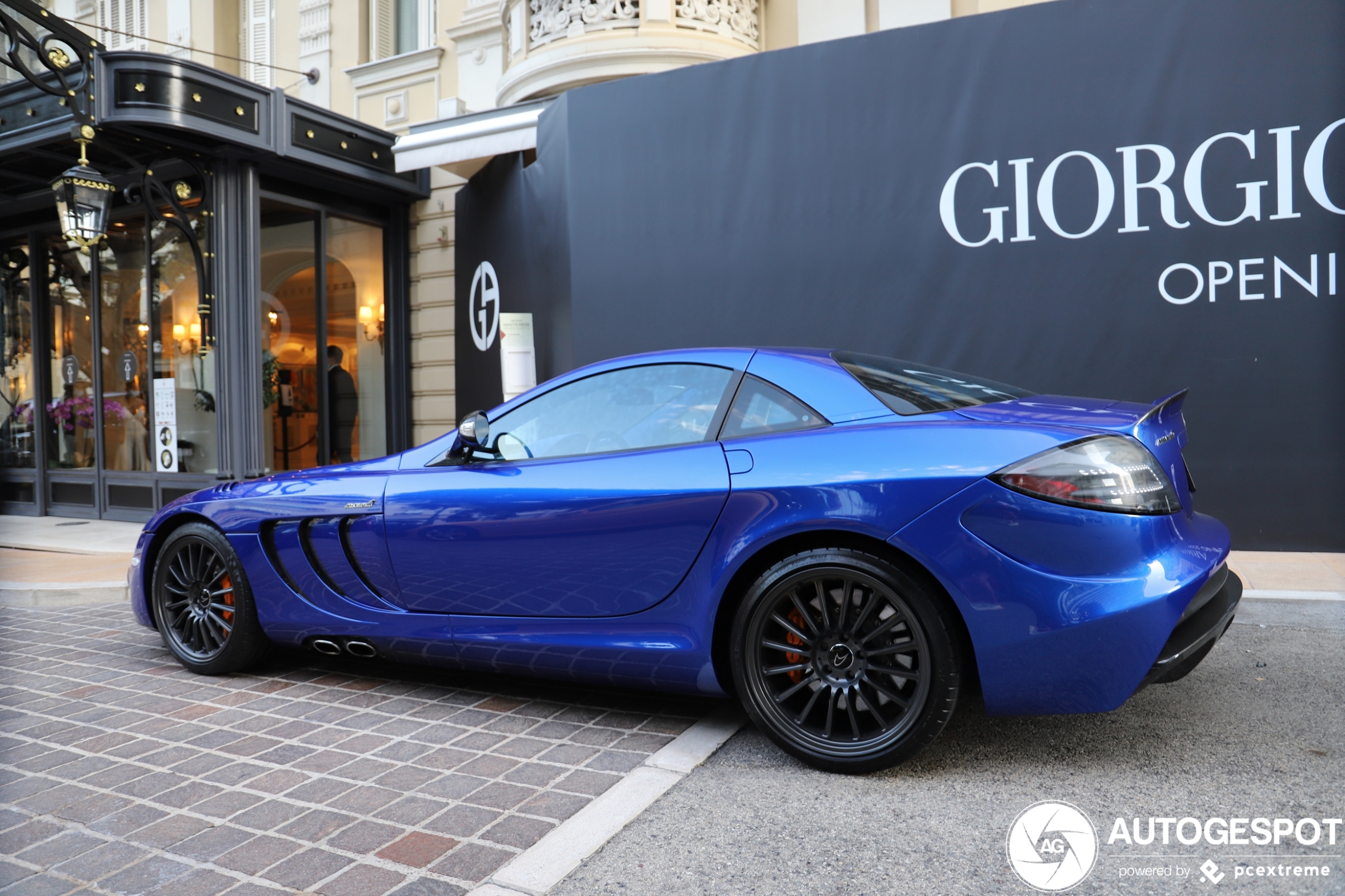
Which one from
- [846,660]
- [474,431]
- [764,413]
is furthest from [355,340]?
[846,660]

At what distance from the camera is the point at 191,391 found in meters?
9.92

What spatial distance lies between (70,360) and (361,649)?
31.7ft

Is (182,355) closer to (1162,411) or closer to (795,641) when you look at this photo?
(795,641)

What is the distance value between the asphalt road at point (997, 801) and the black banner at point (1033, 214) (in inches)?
128

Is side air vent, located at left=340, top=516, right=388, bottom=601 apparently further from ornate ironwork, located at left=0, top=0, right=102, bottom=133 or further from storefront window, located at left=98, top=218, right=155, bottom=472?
storefront window, located at left=98, top=218, right=155, bottom=472

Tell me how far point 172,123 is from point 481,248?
3.03m

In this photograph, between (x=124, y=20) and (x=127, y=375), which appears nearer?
(x=127, y=375)

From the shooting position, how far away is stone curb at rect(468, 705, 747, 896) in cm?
223

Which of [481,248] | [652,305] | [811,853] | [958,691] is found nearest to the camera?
[811,853]

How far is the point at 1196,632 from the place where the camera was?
2670 millimetres

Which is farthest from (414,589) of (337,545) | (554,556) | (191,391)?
(191,391)

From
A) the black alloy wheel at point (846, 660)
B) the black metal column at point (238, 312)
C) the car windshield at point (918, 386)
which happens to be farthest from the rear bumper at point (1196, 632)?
the black metal column at point (238, 312)

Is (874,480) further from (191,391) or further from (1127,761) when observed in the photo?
(191,391)

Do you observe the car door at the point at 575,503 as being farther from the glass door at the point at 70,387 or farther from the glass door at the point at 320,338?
the glass door at the point at 70,387
